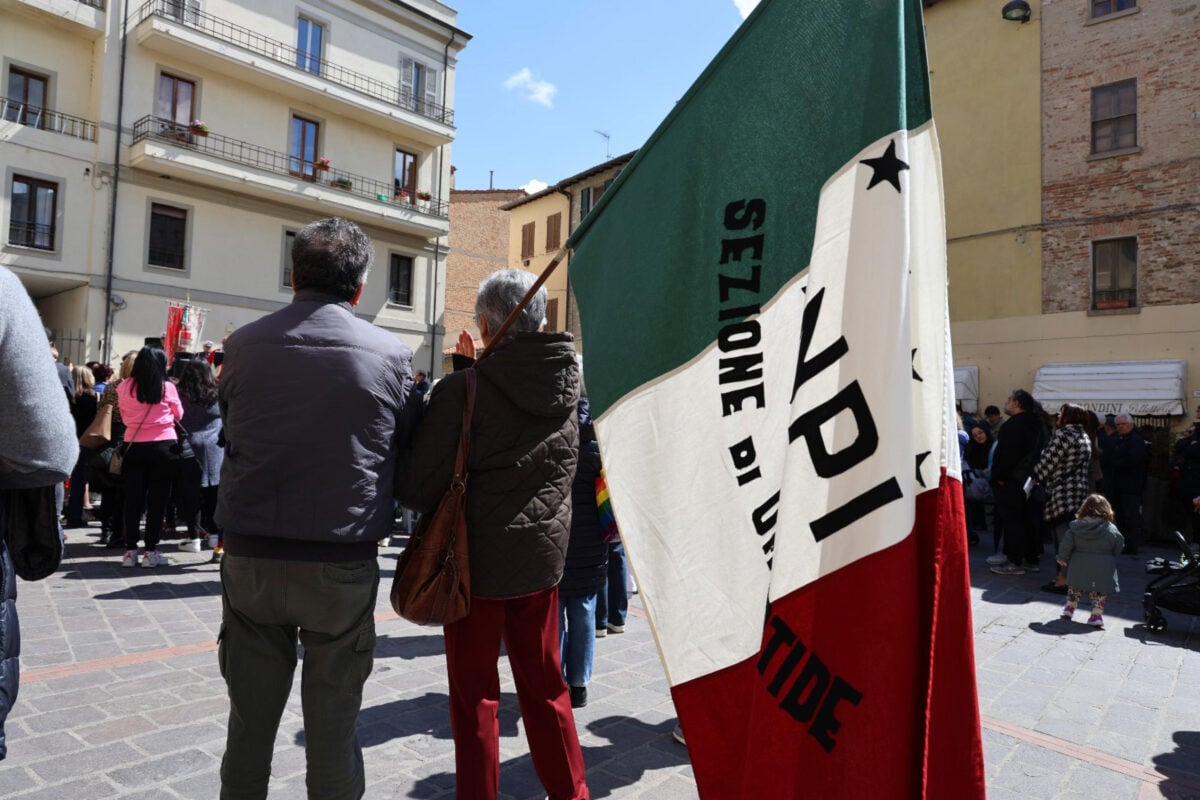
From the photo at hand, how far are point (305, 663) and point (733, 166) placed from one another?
70.5 inches

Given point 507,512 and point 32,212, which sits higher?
point 32,212

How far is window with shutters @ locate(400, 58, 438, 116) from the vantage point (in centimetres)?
2459

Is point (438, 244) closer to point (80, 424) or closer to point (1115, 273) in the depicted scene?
point (80, 424)

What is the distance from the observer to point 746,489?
1.53 m

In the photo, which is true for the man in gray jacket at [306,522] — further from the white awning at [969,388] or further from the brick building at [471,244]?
the brick building at [471,244]

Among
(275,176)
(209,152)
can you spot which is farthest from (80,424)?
(275,176)

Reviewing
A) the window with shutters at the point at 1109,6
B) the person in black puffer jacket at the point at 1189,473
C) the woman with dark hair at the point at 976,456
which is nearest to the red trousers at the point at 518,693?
the woman with dark hair at the point at 976,456

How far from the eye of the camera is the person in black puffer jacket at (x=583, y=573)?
12.9ft

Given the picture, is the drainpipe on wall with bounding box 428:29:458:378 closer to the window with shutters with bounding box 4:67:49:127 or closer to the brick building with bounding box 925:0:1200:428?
the window with shutters with bounding box 4:67:49:127

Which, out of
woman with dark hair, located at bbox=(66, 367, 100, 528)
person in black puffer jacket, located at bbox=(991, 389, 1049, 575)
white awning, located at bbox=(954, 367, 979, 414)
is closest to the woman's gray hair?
person in black puffer jacket, located at bbox=(991, 389, 1049, 575)

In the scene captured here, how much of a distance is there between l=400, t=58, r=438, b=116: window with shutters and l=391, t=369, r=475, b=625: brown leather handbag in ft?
80.5

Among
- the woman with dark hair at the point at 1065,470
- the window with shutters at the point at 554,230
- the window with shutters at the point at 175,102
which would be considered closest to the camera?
the woman with dark hair at the point at 1065,470

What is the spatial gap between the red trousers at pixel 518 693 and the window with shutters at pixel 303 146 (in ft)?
73.4

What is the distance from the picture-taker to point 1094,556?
6.54 m
